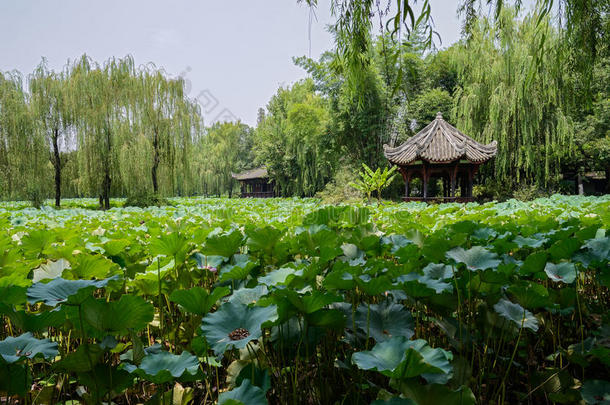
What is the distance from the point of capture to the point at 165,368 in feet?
2.17

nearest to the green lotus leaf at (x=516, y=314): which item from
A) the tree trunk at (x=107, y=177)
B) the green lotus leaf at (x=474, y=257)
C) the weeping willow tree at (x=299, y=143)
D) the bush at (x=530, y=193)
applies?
the green lotus leaf at (x=474, y=257)

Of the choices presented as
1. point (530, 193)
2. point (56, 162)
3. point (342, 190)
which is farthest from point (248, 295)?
point (342, 190)

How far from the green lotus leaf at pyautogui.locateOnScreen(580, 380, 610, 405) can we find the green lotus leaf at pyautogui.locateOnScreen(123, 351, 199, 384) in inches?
37.2

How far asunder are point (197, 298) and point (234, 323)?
0.34ft

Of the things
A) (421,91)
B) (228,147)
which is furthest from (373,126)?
(228,147)

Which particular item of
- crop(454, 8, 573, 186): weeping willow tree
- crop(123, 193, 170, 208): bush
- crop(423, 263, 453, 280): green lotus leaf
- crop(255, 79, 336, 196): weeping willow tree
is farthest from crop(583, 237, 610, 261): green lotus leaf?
crop(255, 79, 336, 196): weeping willow tree

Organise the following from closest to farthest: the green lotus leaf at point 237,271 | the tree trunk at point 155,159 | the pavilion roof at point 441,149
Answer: the green lotus leaf at point 237,271 → the pavilion roof at point 441,149 → the tree trunk at point 155,159

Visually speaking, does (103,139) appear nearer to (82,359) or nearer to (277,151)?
(82,359)

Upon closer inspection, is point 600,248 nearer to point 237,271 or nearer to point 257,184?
point 237,271

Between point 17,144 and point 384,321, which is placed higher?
point 17,144

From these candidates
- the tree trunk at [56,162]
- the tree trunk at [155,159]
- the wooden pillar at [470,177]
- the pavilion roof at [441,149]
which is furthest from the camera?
the wooden pillar at [470,177]

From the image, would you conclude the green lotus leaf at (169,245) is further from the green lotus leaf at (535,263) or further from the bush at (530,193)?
the bush at (530,193)

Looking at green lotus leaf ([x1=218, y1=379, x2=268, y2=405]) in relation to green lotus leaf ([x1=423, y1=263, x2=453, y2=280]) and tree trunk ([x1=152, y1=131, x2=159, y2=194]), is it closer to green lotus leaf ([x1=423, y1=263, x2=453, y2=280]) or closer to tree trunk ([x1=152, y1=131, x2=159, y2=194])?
green lotus leaf ([x1=423, y1=263, x2=453, y2=280])

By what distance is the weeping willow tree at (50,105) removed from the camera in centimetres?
1068
